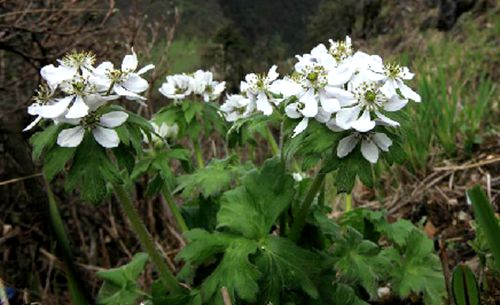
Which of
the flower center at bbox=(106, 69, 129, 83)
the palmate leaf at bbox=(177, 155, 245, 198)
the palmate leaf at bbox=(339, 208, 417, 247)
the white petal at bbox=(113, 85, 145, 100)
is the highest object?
the flower center at bbox=(106, 69, 129, 83)

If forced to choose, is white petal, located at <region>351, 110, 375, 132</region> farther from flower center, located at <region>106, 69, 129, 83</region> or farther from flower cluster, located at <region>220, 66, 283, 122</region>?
flower center, located at <region>106, 69, 129, 83</region>

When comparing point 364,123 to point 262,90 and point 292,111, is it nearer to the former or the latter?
point 292,111

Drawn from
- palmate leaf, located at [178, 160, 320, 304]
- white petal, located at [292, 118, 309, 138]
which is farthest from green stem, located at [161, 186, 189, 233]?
white petal, located at [292, 118, 309, 138]

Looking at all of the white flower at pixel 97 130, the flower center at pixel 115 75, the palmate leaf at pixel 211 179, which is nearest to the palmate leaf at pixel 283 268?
the palmate leaf at pixel 211 179

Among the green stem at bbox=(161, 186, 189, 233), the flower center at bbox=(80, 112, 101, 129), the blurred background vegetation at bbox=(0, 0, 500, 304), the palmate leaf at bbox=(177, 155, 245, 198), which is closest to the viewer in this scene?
the flower center at bbox=(80, 112, 101, 129)

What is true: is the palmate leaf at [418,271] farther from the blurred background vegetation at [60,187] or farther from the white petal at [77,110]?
the white petal at [77,110]

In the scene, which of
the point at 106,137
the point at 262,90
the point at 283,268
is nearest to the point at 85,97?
the point at 106,137
